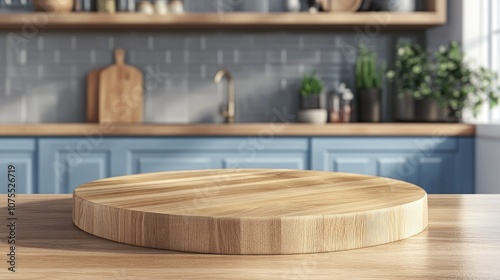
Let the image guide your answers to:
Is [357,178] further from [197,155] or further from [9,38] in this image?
[9,38]

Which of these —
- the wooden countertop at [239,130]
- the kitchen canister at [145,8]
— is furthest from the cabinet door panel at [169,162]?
the kitchen canister at [145,8]

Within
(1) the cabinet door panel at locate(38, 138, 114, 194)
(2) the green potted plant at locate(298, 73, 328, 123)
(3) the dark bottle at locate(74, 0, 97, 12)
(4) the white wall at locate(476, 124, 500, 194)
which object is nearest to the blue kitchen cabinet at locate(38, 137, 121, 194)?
(1) the cabinet door panel at locate(38, 138, 114, 194)

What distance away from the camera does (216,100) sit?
4.14 meters

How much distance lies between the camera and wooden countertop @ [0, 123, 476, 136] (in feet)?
11.1

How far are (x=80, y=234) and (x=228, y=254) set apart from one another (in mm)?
227

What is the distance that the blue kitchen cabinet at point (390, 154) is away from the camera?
11.2 ft

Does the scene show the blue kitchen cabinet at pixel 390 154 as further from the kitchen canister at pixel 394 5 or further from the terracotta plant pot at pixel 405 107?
the kitchen canister at pixel 394 5

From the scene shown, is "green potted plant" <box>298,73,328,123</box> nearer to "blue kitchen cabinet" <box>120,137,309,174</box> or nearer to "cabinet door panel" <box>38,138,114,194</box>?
"blue kitchen cabinet" <box>120,137,309,174</box>

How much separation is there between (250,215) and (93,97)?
341 centimetres

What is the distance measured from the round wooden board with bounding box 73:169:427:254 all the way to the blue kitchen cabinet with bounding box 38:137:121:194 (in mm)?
2385

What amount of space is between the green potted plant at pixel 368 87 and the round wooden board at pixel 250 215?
288 centimetres

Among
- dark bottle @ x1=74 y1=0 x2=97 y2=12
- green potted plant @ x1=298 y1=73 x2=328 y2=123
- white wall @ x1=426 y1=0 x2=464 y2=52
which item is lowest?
green potted plant @ x1=298 y1=73 x2=328 y2=123

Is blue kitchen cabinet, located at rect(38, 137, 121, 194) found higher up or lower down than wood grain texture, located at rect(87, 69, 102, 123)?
lower down

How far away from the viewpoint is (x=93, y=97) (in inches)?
159
